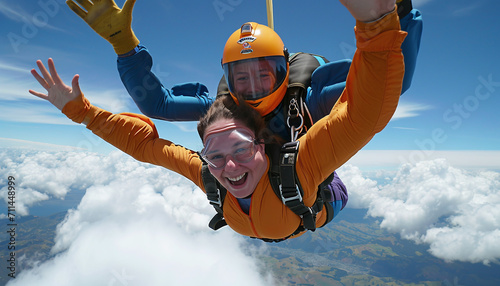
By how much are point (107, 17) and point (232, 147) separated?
1888 mm

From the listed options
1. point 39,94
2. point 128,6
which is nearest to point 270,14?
point 128,6

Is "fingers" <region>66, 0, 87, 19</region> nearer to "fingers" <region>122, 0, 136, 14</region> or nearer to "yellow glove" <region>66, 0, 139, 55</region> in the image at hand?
"yellow glove" <region>66, 0, 139, 55</region>

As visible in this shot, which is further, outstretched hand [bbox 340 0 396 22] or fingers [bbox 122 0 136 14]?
fingers [bbox 122 0 136 14]

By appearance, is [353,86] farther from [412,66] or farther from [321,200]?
Answer: [321,200]

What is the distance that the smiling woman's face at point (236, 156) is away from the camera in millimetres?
1972

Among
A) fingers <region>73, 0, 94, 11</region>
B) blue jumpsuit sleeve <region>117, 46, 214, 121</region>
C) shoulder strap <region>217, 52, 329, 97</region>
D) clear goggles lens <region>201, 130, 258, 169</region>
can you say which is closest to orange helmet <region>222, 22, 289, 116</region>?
shoulder strap <region>217, 52, 329, 97</region>

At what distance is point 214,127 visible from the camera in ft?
6.76

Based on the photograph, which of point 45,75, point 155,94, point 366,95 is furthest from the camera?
point 155,94

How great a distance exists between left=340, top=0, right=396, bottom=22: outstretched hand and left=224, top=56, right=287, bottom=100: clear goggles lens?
1.27 m

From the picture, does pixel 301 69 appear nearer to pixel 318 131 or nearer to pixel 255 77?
pixel 255 77

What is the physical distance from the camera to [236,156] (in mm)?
1985

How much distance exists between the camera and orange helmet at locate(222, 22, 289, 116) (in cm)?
226

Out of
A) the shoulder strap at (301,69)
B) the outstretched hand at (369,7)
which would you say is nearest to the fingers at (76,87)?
the shoulder strap at (301,69)

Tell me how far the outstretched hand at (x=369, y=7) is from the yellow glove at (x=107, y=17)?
91.0 inches
